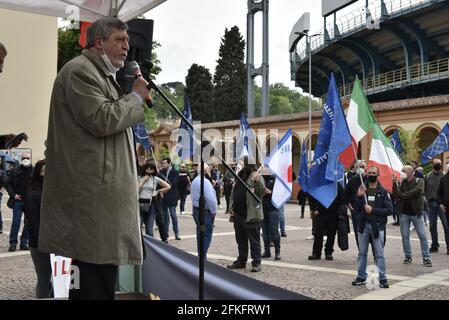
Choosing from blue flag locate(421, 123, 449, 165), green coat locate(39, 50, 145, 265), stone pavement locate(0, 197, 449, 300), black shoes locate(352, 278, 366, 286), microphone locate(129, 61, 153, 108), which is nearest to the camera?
green coat locate(39, 50, 145, 265)

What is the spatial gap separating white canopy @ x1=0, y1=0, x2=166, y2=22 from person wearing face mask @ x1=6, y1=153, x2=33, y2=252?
6.05 m

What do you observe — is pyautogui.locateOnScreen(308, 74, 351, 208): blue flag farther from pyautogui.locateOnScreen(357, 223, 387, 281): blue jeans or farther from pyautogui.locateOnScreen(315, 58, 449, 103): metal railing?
pyautogui.locateOnScreen(315, 58, 449, 103): metal railing

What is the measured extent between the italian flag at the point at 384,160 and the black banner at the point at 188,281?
482cm

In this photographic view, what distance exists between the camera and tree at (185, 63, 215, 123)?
73438mm

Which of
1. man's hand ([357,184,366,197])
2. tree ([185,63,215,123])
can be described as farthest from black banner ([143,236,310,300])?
tree ([185,63,215,123])

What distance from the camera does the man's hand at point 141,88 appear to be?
2520 millimetres

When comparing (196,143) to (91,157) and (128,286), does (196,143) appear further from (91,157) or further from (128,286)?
(128,286)

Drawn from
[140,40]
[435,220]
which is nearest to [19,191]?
[140,40]

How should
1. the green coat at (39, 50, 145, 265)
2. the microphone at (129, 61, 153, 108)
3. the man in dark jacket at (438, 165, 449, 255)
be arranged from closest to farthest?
the green coat at (39, 50, 145, 265), the microphone at (129, 61, 153, 108), the man in dark jacket at (438, 165, 449, 255)

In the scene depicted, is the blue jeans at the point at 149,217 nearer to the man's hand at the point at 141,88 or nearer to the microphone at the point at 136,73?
the microphone at the point at 136,73

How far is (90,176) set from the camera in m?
2.42

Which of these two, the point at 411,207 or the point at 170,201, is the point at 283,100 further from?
the point at 411,207

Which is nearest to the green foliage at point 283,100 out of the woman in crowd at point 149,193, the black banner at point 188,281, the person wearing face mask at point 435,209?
the person wearing face mask at point 435,209
